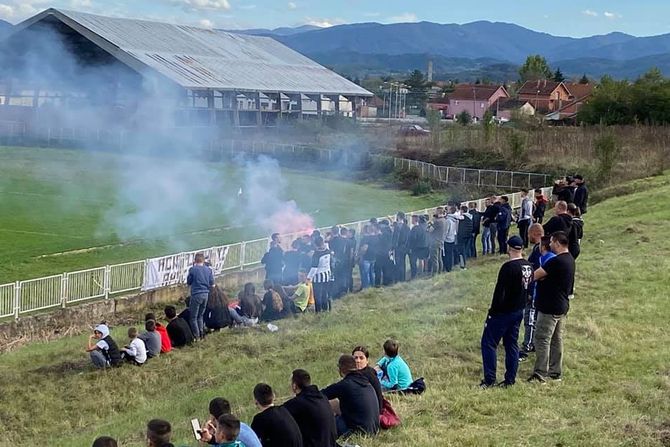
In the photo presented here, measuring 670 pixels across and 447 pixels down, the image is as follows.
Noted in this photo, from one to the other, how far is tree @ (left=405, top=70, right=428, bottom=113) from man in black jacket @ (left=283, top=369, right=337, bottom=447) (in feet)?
439

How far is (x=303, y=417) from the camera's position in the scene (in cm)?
672

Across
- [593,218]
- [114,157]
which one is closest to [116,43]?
[114,157]

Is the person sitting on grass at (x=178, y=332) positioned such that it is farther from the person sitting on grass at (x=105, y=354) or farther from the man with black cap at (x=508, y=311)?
the man with black cap at (x=508, y=311)

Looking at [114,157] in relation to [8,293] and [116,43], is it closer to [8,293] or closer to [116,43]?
[116,43]

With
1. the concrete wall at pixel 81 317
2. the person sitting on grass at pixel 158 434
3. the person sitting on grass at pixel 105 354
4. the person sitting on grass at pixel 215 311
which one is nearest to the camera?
the person sitting on grass at pixel 158 434

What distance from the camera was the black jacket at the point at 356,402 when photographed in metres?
7.58

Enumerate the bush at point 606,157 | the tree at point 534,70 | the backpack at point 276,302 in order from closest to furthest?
1. the backpack at point 276,302
2. the bush at point 606,157
3. the tree at point 534,70

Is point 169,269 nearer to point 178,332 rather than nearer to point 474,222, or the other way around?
point 178,332

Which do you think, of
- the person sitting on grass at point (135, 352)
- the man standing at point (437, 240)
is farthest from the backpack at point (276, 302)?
the man standing at point (437, 240)

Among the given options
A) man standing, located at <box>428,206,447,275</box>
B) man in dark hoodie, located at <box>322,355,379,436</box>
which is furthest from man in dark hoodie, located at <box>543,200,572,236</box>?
man in dark hoodie, located at <box>322,355,379,436</box>

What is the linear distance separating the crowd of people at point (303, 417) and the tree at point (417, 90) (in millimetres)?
132776

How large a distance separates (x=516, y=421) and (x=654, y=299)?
6313mm

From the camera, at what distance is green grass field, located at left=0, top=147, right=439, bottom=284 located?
22625 mm

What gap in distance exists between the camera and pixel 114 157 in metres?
43.0
